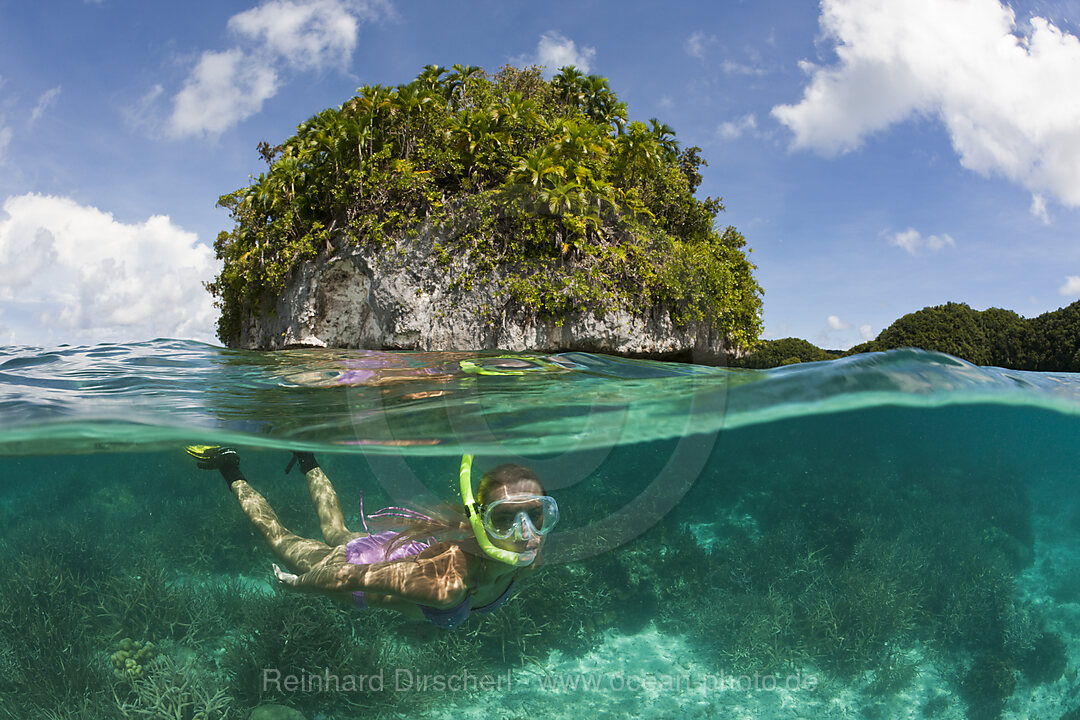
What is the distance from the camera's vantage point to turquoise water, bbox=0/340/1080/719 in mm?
7363

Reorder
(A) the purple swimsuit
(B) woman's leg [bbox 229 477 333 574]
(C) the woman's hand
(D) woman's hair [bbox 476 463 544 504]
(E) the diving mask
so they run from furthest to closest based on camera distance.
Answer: (B) woman's leg [bbox 229 477 333 574]
(C) the woman's hand
(A) the purple swimsuit
(D) woman's hair [bbox 476 463 544 504]
(E) the diving mask

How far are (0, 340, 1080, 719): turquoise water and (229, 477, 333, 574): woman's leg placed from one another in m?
1.39

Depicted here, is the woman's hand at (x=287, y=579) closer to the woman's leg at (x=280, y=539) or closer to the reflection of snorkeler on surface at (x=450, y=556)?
the reflection of snorkeler on surface at (x=450, y=556)

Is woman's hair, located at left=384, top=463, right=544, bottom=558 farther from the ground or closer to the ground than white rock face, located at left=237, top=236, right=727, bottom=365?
closer to the ground

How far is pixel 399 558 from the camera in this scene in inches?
193

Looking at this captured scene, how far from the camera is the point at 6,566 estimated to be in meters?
9.38

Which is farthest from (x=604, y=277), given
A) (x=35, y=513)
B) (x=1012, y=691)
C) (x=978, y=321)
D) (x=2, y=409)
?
(x=978, y=321)

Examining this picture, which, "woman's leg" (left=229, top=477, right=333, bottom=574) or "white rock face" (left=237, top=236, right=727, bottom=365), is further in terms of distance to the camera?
"white rock face" (left=237, top=236, right=727, bottom=365)

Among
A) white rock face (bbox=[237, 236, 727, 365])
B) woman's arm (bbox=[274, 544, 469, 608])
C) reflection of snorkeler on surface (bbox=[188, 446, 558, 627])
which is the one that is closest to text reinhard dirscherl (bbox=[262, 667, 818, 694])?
reflection of snorkeler on surface (bbox=[188, 446, 558, 627])

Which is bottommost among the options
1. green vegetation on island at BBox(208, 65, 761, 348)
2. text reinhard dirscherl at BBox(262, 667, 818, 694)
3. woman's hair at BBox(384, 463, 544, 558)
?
text reinhard dirscherl at BBox(262, 667, 818, 694)

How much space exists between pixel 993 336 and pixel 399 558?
38150 millimetres

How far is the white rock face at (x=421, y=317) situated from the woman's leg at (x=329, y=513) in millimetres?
8813

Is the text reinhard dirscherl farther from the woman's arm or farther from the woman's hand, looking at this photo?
the woman's arm

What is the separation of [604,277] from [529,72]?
14.1m
